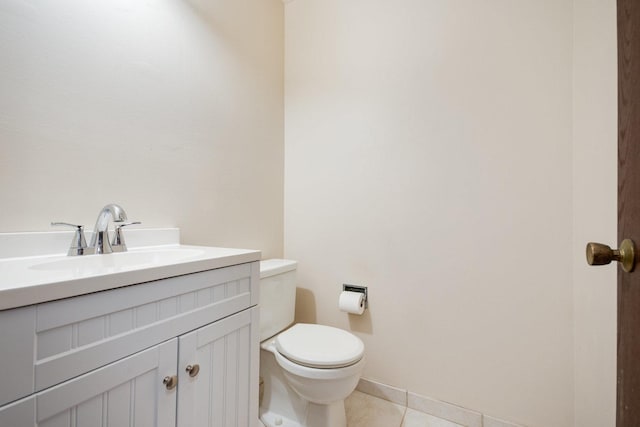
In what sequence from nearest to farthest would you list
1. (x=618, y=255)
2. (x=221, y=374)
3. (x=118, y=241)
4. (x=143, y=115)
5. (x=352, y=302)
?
1. (x=618, y=255)
2. (x=221, y=374)
3. (x=118, y=241)
4. (x=143, y=115)
5. (x=352, y=302)

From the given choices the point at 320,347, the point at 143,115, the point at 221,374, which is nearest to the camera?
the point at 221,374

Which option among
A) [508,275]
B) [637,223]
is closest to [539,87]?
[508,275]

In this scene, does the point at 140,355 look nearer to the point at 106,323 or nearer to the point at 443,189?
the point at 106,323

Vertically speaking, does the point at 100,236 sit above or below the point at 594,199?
below

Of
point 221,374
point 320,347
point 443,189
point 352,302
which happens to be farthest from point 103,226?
point 443,189

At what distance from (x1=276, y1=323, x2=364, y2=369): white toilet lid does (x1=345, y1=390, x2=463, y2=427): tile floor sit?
47 centimetres

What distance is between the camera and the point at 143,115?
1.12 metres

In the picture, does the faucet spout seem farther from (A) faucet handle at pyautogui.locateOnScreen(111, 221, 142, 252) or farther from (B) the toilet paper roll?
(B) the toilet paper roll

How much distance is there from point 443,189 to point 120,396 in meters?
1.46

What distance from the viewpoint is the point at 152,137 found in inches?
45.4

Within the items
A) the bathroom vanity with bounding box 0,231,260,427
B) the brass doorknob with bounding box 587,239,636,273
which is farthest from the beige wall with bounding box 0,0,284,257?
the brass doorknob with bounding box 587,239,636,273

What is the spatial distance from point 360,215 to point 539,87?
1.02 metres

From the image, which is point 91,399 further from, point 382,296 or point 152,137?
point 382,296

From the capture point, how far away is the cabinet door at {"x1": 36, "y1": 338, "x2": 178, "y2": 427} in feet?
1.78
